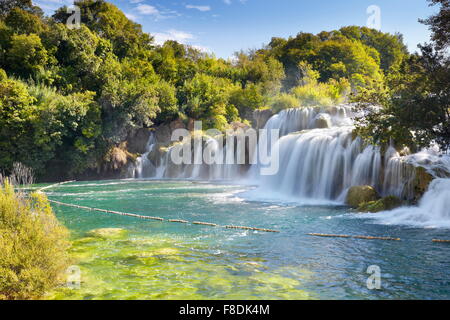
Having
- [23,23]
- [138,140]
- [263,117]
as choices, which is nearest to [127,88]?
[138,140]

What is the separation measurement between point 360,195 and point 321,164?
3.72 metres

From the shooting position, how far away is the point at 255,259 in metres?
8.53

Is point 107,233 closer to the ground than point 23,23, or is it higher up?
closer to the ground

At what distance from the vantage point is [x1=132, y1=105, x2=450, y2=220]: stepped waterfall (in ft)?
50.9

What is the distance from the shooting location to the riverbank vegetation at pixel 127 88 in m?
13.2

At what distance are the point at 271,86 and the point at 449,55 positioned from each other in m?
31.8

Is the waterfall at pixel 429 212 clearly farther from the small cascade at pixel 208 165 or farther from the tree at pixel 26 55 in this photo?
the tree at pixel 26 55

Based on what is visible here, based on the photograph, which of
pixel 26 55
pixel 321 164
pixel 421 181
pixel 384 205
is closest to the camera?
pixel 421 181

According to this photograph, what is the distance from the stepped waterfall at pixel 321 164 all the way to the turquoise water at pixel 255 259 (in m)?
2.78

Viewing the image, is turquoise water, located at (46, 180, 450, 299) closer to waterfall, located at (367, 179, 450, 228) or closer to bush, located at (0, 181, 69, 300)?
bush, located at (0, 181, 69, 300)

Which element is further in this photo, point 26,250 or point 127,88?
point 127,88

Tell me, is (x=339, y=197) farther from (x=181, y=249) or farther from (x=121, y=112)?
(x=121, y=112)

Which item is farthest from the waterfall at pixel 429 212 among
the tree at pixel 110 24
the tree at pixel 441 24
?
the tree at pixel 110 24

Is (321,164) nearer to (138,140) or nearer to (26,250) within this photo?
(26,250)
